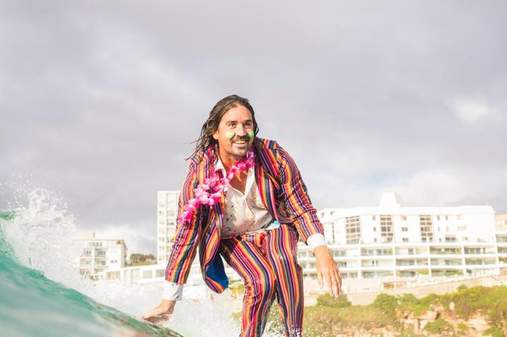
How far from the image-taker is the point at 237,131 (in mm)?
3953

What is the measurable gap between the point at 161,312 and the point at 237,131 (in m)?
1.18

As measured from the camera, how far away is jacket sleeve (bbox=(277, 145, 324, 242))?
3.94 m

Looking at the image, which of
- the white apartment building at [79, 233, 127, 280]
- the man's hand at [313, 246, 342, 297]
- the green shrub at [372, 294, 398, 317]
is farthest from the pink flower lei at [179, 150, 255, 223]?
the white apartment building at [79, 233, 127, 280]

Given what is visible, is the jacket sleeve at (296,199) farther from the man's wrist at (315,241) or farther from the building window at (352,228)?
the building window at (352,228)

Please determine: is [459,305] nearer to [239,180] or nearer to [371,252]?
[371,252]

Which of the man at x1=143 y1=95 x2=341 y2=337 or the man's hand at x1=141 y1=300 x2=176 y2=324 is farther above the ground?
the man at x1=143 y1=95 x2=341 y2=337

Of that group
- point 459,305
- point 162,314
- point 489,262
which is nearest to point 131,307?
point 162,314

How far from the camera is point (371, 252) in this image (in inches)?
3260

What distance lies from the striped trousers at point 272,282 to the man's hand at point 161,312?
0.45m

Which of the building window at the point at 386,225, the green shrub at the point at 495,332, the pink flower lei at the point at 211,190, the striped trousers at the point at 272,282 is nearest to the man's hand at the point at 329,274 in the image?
the striped trousers at the point at 272,282

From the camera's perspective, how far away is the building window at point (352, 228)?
102 meters

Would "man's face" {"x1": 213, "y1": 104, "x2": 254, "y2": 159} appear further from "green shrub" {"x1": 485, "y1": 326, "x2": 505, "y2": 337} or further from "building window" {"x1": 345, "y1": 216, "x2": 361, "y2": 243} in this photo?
"building window" {"x1": 345, "y1": 216, "x2": 361, "y2": 243}

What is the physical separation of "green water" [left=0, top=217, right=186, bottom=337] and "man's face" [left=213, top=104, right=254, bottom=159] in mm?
1360

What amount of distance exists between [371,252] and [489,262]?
15.7m
